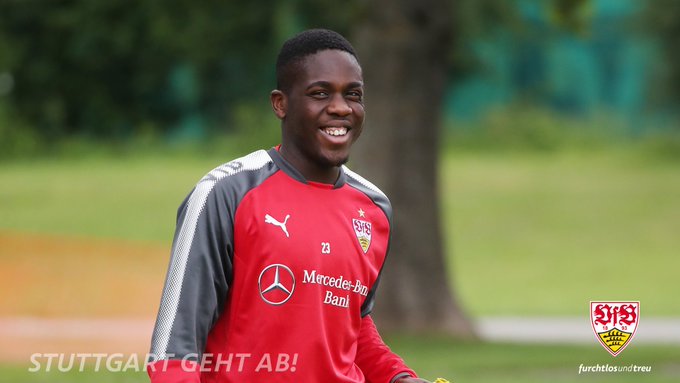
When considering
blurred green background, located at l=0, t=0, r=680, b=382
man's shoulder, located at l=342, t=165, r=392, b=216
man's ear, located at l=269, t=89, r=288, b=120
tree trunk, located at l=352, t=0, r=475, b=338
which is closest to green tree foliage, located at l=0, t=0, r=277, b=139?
blurred green background, located at l=0, t=0, r=680, b=382

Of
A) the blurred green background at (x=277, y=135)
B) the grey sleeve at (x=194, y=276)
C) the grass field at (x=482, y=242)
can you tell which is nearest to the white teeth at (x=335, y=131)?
the grey sleeve at (x=194, y=276)

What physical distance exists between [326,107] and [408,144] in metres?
10.3

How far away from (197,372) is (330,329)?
45 cm

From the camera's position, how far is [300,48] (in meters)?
3.99

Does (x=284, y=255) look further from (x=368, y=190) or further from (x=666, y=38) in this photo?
(x=666, y=38)

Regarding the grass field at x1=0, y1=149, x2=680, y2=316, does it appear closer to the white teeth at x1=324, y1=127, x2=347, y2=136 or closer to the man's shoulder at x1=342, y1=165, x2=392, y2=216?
the man's shoulder at x1=342, y1=165, x2=392, y2=216

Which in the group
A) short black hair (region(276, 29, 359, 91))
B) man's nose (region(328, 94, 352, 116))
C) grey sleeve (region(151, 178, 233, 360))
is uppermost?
short black hair (region(276, 29, 359, 91))

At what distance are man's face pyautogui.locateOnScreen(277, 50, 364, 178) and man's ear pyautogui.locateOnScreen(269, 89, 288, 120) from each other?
16 millimetres

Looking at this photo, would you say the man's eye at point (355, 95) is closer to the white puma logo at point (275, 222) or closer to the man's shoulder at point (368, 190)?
the man's shoulder at point (368, 190)

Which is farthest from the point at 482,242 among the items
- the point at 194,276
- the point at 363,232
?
the point at 194,276

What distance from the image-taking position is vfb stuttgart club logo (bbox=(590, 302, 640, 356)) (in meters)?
5.89

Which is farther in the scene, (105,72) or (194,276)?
(105,72)

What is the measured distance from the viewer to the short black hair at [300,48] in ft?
13.1

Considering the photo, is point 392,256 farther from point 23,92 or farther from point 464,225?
point 23,92
